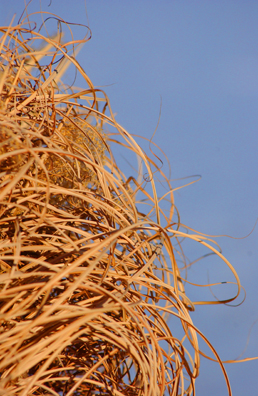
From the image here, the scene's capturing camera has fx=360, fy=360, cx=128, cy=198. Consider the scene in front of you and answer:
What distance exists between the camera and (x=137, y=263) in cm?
19

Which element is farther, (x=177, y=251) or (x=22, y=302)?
(x=177, y=251)

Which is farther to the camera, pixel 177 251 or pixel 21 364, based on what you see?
pixel 177 251

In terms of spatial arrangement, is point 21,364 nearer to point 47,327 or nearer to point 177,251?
point 47,327

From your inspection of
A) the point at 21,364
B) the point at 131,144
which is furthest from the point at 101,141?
the point at 21,364

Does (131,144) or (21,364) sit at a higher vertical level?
(131,144)

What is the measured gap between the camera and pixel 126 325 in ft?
0.53

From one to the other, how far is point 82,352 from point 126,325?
31 mm

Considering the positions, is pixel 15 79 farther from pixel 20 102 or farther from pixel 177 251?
pixel 177 251

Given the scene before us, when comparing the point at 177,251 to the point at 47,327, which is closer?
the point at 47,327

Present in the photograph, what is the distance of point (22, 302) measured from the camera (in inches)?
5.1

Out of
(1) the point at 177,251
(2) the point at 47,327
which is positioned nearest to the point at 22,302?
(2) the point at 47,327

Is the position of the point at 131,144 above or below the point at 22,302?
above

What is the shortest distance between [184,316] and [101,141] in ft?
0.34

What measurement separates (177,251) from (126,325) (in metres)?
0.09
